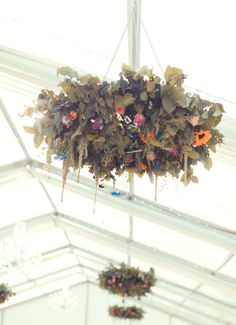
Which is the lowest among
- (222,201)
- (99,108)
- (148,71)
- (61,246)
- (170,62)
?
(99,108)

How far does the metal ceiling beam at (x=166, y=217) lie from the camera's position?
5.68 metres

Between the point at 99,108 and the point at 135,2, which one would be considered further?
the point at 135,2

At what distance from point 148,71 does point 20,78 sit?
176 cm

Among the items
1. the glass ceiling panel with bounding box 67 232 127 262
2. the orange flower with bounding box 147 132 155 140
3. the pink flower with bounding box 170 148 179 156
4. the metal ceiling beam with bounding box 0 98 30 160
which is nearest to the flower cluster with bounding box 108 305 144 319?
the glass ceiling panel with bounding box 67 232 127 262

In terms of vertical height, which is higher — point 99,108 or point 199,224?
point 199,224

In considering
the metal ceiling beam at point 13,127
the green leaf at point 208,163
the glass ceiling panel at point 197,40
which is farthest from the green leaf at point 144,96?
the metal ceiling beam at point 13,127

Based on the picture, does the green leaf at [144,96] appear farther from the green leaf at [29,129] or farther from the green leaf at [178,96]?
the green leaf at [29,129]

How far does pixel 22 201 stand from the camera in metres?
7.00

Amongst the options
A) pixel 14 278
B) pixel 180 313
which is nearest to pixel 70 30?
pixel 14 278

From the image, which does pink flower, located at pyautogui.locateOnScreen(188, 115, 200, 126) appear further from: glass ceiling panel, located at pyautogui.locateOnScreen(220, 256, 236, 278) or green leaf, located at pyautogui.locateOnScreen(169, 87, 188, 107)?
glass ceiling panel, located at pyautogui.locateOnScreen(220, 256, 236, 278)

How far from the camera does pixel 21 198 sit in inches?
270

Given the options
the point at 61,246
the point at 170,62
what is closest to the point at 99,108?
the point at 170,62

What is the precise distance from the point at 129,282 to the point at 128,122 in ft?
17.1

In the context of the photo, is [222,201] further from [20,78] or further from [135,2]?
[135,2]
